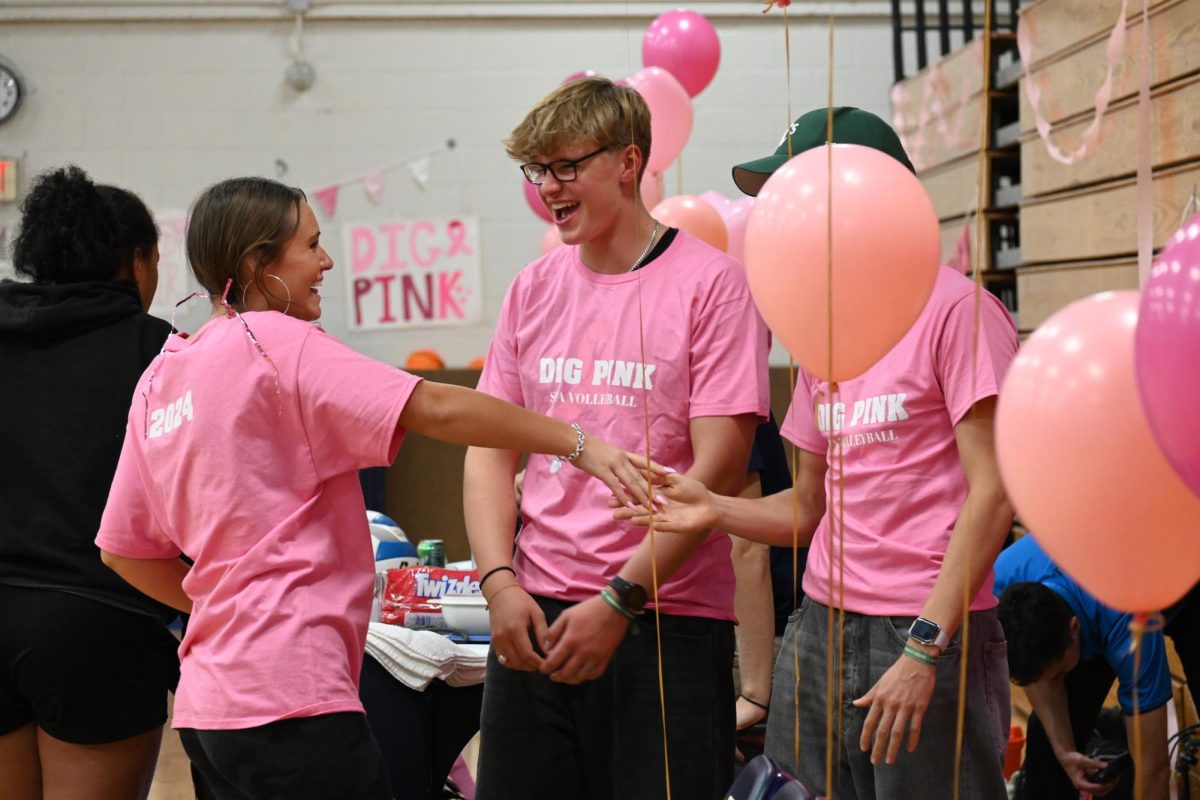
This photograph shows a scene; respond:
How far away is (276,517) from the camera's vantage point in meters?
1.43

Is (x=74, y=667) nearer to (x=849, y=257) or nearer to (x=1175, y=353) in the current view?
(x=849, y=257)

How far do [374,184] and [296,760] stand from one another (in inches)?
193

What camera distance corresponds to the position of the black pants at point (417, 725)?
7.09ft

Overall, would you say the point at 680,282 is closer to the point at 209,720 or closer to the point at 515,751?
the point at 515,751

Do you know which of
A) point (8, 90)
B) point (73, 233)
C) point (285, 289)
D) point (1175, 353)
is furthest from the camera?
point (8, 90)

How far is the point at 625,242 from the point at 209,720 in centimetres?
82

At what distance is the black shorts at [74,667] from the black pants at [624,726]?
1.86 ft

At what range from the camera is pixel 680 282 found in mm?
1699

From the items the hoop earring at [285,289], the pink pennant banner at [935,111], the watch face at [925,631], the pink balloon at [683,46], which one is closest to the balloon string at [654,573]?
the watch face at [925,631]

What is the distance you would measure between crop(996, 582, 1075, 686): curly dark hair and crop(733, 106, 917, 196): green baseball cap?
1.21m

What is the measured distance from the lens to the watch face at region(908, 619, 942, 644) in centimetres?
146

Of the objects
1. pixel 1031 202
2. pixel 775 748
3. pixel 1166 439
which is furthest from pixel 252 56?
pixel 1166 439

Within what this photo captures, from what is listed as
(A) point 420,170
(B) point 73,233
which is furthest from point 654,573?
Result: (A) point 420,170

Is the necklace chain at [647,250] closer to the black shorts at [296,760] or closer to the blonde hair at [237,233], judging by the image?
the blonde hair at [237,233]
